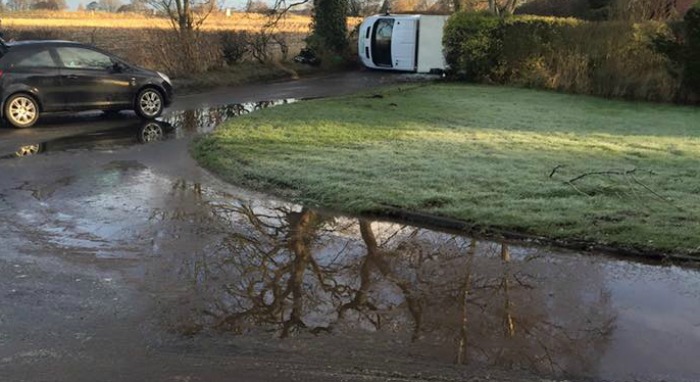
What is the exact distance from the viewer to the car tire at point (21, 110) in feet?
40.8

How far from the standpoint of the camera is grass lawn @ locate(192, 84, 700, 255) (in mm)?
6754

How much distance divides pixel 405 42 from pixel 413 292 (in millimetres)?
19986

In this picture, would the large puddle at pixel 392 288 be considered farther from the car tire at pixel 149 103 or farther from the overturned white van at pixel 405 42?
the overturned white van at pixel 405 42

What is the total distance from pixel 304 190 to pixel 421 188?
4.74ft

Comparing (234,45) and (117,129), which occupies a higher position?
(234,45)

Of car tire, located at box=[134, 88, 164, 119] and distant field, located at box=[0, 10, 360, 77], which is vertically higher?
distant field, located at box=[0, 10, 360, 77]

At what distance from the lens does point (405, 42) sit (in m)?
24.0

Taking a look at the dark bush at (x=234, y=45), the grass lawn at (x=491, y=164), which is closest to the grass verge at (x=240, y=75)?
the dark bush at (x=234, y=45)

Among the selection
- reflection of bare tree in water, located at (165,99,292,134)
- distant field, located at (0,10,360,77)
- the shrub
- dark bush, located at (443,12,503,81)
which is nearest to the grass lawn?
reflection of bare tree in water, located at (165,99,292,134)

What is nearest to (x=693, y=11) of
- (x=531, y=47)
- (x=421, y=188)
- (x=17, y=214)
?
(x=531, y=47)

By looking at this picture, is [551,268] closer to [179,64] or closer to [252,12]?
[179,64]

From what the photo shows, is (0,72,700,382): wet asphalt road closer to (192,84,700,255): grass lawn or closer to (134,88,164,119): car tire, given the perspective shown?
(192,84,700,255): grass lawn

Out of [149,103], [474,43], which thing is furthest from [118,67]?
[474,43]

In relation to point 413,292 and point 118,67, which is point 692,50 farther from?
point 413,292
